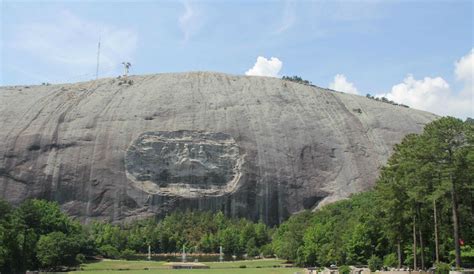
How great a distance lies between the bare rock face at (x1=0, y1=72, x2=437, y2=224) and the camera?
306 feet

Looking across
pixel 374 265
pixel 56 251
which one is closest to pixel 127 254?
pixel 56 251

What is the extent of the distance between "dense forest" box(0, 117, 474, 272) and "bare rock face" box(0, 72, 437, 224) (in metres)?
8.20

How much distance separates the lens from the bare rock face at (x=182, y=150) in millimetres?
93312

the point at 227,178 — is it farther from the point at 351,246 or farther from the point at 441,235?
the point at 441,235

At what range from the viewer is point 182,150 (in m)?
97.8

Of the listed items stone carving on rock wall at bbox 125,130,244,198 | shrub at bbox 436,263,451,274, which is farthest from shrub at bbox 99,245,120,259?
shrub at bbox 436,263,451,274

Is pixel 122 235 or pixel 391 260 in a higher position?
pixel 122 235

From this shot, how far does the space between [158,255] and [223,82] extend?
42.6 metres

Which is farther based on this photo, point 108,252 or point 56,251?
point 108,252

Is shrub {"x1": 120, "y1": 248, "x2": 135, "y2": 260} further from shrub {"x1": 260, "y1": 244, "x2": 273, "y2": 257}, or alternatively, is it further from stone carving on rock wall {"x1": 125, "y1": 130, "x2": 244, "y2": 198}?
shrub {"x1": 260, "y1": 244, "x2": 273, "y2": 257}

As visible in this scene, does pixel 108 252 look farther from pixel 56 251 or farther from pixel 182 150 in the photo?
pixel 182 150

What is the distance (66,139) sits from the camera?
3846 inches

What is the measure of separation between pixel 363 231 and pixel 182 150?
5399cm

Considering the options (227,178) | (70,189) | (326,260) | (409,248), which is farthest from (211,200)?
(409,248)
